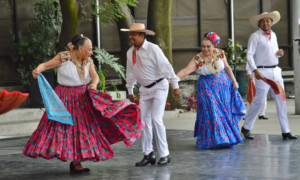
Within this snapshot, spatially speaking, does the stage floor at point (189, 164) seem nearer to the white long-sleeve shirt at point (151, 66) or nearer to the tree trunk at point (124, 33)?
the white long-sleeve shirt at point (151, 66)

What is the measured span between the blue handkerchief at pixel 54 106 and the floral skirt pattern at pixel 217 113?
9.40ft

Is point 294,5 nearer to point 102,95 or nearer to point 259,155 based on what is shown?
point 259,155

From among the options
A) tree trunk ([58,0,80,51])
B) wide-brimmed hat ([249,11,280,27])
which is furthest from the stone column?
tree trunk ([58,0,80,51])

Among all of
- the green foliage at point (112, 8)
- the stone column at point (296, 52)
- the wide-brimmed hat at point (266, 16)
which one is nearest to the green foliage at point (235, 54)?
the stone column at point (296, 52)

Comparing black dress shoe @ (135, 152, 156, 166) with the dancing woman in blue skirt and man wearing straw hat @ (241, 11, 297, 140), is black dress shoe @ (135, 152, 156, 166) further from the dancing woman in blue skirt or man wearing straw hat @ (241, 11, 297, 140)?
man wearing straw hat @ (241, 11, 297, 140)

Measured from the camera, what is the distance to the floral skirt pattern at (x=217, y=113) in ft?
33.1

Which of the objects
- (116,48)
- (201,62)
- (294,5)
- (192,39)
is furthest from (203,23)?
(201,62)

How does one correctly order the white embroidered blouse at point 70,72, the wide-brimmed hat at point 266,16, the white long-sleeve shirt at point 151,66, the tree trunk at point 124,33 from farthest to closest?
1. the tree trunk at point 124,33
2. the wide-brimmed hat at point 266,16
3. the white long-sleeve shirt at point 151,66
4. the white embroidered blouse at point 70,72

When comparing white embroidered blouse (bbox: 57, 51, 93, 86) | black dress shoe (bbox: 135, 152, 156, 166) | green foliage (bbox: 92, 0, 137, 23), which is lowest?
black dress shoe (bbox: 135, 152, 156, 166)

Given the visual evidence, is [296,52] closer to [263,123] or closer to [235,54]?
[263,123]

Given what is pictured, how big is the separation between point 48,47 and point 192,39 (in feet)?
17.1

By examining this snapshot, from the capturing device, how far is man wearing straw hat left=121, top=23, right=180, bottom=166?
8602mm

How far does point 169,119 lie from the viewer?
15.2 m

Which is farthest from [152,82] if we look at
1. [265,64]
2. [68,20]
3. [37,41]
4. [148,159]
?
[37,41]
